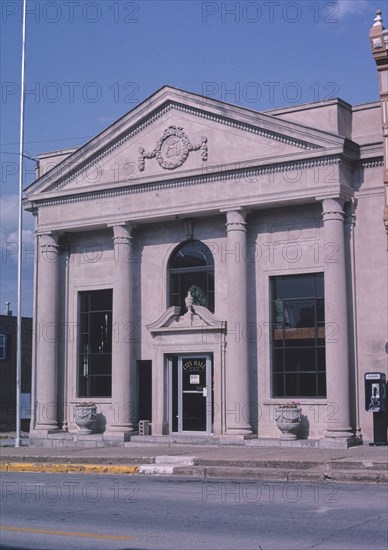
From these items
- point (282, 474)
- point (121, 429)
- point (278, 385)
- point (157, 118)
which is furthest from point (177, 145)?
point (282, 474)

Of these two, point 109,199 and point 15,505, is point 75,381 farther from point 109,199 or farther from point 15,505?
point 15,505

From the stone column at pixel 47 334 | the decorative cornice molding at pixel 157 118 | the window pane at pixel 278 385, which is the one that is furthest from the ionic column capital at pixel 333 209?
the stone column at pixel 47 334

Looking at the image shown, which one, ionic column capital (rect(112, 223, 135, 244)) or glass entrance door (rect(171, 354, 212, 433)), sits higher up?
ionic column capital (rect(112, 223, 135, 244))

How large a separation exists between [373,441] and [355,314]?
3.52 m

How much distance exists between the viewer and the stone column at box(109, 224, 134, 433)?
27.1m

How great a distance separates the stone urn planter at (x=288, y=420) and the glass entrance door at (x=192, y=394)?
9.10ft

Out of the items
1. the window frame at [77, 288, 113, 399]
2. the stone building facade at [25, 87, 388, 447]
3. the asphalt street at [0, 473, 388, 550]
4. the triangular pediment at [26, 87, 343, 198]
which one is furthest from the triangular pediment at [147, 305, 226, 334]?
the asphalt street at [0, 473, 388, 550]

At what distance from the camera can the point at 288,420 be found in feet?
78.9

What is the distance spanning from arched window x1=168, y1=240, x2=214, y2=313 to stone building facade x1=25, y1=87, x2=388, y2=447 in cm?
5

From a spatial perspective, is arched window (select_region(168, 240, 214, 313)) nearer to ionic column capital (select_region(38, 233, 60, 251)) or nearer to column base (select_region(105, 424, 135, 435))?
column base (select_region(105, 424, 135, 435))

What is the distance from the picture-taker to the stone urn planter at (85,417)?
27.7 m

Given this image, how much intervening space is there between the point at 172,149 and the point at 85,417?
29.6ft

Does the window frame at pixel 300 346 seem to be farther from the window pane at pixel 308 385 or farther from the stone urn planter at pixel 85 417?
the stone urn planter at pixel 85 417

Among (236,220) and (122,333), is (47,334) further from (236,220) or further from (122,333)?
(236,220)
